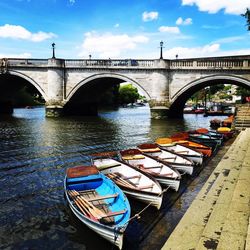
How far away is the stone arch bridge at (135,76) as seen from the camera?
32.9 meters

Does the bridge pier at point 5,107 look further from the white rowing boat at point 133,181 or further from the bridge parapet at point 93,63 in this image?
the white rowing boat at point 133,181

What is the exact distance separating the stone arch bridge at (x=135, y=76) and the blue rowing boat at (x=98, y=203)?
2589cm

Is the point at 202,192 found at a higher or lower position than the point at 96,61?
lower

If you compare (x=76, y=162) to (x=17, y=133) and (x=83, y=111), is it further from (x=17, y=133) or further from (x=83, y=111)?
(x=83, y=111)

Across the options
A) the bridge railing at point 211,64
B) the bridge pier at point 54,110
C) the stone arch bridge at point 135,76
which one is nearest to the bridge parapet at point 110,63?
the stone arch bridge at point 135,76

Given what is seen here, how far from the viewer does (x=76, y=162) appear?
16.1 m

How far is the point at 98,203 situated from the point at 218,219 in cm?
343

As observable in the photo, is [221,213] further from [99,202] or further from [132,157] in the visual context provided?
[132,157]

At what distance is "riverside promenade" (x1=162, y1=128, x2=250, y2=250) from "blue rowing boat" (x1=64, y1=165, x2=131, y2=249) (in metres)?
1.32

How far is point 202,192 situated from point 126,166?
10.7ft

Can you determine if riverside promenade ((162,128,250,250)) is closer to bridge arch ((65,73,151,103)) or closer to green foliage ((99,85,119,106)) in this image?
bridge arch ((65,73,151,103))

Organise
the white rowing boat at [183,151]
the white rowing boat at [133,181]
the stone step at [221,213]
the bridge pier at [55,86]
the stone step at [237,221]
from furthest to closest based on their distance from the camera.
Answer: the bridge pier at [55,86]
the white rowing boat at [183,151]
the white rowing boat at [133,181]
the stone step at [221,213]
the stone step at [237,221]

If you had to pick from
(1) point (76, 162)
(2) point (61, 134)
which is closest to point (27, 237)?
(1) point (76, 162)

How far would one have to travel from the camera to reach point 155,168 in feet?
41.8
